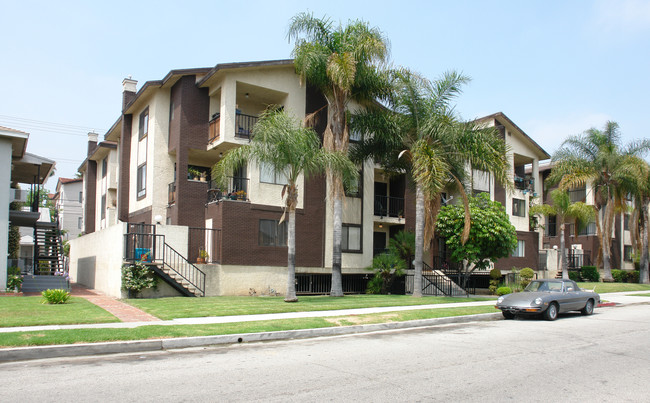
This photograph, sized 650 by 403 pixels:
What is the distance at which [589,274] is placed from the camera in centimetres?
3853

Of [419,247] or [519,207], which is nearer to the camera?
[419,247]

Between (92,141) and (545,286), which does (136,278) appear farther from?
(92,141)

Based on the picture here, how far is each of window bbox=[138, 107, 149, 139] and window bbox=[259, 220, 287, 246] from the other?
8.61 m

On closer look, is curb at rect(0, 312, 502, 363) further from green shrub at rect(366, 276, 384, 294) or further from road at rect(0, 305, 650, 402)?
green shrub at rect(366, 276, 384, 294)

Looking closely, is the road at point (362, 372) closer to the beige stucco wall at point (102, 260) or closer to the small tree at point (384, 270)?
the beige stucco wall at point (102, 260)

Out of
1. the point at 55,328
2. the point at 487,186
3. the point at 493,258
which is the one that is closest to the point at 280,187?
the point at 493,258

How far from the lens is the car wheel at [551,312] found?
16.2 metres

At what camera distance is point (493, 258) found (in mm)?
27125

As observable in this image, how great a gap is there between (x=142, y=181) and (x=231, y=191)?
6554mm

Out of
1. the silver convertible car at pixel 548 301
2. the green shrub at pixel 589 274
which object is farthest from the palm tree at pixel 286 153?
the green shrub at pixel 589 274

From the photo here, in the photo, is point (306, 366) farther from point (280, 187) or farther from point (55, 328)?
point (280, 187)

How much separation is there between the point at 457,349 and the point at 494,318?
7.16m

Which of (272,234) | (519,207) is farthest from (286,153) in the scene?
(519,207)

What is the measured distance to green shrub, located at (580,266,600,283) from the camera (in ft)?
127
